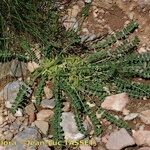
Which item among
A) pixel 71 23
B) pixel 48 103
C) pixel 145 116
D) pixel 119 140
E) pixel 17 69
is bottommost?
pixel 119 140

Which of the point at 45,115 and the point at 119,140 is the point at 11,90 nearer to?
the point at 45,115

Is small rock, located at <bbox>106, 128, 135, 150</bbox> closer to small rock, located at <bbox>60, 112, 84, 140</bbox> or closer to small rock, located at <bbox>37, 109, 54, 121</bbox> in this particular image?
small rock, located at <bbox>60, 112, 84, 140</bbox>

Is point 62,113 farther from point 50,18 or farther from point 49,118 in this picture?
point 50,18

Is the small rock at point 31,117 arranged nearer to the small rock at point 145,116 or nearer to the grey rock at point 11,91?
the grey rock at point 11,91

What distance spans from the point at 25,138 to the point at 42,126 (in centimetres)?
17

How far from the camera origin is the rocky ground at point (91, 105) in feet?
10.6

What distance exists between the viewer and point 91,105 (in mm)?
3475

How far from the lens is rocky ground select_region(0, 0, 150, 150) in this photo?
127 inches

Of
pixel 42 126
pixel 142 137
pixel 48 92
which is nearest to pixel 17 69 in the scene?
pixel 48 92

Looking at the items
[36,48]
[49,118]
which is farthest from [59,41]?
[49,118]

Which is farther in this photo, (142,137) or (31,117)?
(31,117)

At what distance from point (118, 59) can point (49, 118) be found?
714 mm

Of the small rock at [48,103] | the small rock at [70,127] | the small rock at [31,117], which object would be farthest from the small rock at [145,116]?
the small rock at [31,117]

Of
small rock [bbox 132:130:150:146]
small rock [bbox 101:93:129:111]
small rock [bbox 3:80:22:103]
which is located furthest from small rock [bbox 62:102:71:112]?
small rock [bbox 132:130:150:146]
